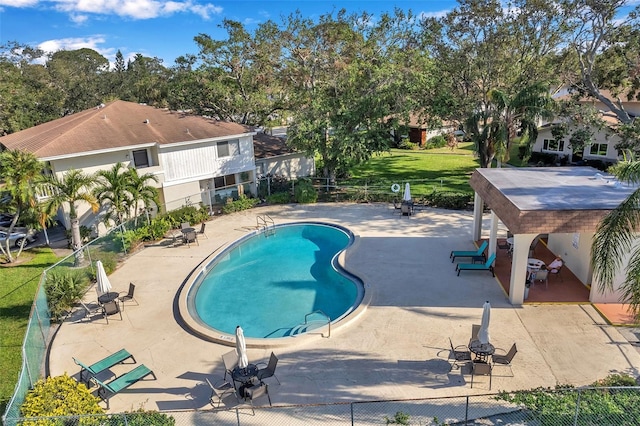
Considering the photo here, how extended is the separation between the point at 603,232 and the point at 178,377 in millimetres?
11353

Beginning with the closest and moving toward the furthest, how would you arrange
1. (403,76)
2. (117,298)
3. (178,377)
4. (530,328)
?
1. (178,377)
2. (530,328)
3. (117,298)
4. (403,76)

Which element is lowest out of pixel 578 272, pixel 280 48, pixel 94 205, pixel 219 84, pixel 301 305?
pixel 301 305

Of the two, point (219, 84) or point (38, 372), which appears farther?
point (219, 84)

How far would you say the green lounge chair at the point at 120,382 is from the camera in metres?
10.6

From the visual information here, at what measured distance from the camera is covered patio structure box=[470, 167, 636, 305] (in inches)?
525

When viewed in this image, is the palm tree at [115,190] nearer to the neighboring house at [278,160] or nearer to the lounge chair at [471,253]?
the neighboring house at [278,160]

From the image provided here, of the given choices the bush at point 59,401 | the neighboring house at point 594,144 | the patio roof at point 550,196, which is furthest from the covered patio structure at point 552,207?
the neighboring house at point 594,144

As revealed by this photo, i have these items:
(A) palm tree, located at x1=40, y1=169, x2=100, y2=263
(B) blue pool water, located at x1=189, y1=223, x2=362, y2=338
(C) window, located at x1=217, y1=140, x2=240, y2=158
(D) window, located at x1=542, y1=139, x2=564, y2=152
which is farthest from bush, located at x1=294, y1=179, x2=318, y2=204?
(D) window, located at x1=542, y1=139, x2=564, y2=152

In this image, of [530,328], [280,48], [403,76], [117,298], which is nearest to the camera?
[530,328]

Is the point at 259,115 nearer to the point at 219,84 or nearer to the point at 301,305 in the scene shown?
the point at 219,84

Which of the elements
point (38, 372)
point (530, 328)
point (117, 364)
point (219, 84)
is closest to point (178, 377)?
point (117, 364)

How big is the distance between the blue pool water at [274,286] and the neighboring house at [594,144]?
24.9m

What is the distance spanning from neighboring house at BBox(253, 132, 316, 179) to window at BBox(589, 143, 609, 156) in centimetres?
2536

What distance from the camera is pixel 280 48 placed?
33.6 m
